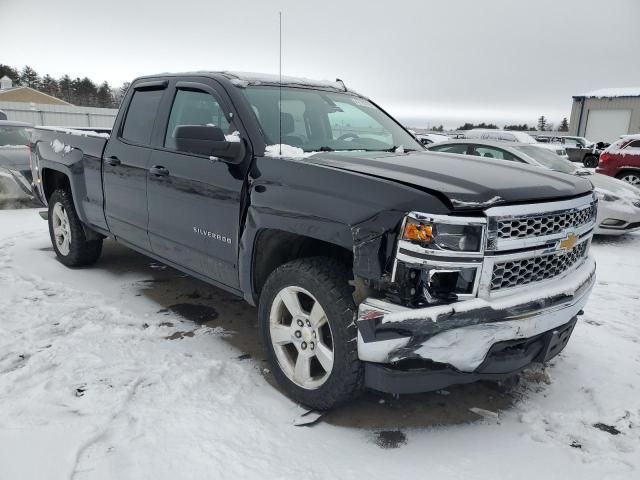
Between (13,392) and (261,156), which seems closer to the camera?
(13,392)

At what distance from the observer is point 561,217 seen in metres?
2.58

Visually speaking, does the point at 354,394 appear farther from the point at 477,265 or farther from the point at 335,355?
the point at 477,265

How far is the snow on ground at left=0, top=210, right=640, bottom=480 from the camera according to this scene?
2350mm

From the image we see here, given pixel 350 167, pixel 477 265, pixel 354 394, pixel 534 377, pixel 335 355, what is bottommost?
pixel 534 377

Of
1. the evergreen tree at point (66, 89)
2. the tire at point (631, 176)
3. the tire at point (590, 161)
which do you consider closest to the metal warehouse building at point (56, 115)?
the tire at point (631, 176)

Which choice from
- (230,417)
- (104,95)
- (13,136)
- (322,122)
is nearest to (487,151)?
(322,122)

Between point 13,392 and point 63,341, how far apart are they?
2.28 feet

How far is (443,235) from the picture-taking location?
7.25ft

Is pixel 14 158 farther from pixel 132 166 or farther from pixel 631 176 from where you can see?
pixel 631 176

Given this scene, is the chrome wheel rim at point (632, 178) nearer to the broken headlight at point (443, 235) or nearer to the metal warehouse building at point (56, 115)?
the broken headlight at point (443, 235)

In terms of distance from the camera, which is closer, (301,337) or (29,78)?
(301,337)

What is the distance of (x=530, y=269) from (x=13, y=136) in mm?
10219

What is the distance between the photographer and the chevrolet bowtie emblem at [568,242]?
8.51 feet

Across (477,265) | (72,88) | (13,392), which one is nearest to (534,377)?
(477,265)
